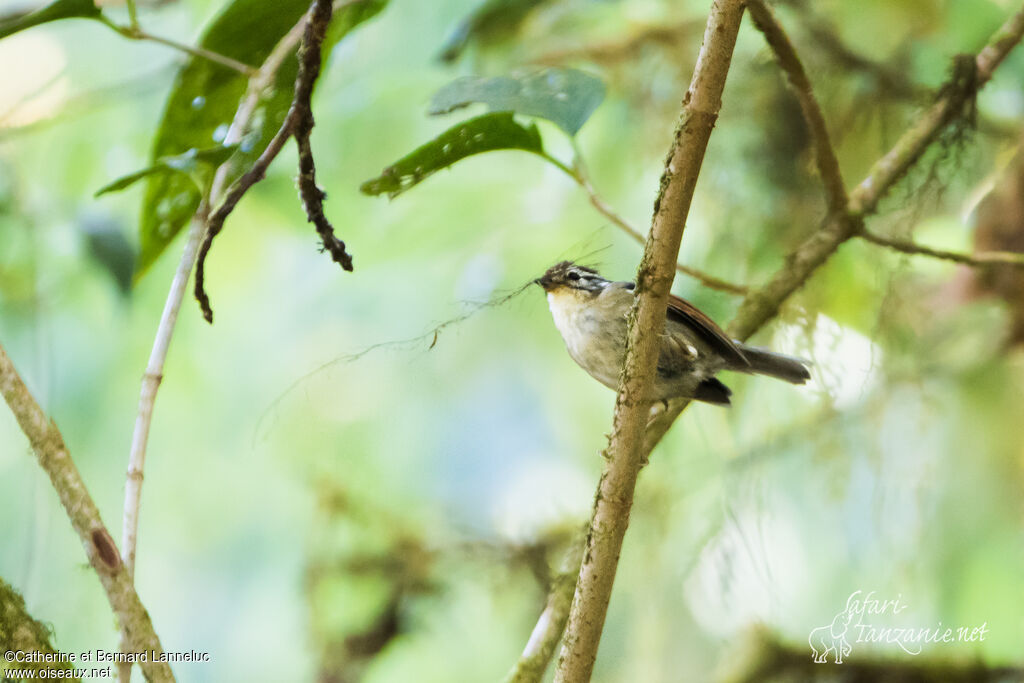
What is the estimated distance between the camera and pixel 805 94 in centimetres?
242

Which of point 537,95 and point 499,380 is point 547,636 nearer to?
point 537,95

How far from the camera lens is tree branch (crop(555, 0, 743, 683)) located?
1.47 meters

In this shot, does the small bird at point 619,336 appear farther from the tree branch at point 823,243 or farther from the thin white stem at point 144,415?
the thin white stem at point 144,415

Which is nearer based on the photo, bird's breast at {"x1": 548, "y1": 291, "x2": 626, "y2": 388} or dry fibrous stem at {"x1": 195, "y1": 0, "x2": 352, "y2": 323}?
dry fibrous stem at {"x1": 195, "y1": 0, "x2": 352, "y2": 323}

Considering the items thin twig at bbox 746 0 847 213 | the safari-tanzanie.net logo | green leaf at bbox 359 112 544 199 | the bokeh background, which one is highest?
green leaf at bbox 359 112 544 199

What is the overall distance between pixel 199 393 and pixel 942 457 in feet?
10.7

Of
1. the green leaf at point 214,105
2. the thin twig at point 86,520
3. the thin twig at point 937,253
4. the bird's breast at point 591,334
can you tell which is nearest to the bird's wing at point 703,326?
→ the bird's breast at point 591,334

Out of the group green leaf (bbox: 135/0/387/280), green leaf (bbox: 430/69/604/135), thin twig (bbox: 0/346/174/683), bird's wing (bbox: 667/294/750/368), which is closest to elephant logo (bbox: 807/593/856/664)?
bird's wing (bbox: 667/294/750/368)

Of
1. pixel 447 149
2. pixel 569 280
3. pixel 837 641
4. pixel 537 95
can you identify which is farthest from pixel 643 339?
pixel 837 641

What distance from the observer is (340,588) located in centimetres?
357

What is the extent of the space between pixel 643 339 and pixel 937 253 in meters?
1.38

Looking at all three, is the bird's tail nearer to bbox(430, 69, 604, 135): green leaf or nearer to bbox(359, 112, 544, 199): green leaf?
bbox(430, 69, 604, 135): green leaf

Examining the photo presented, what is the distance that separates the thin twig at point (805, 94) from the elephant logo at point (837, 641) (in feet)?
5.02

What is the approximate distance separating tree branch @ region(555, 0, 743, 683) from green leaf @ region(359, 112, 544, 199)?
21.8 inches
